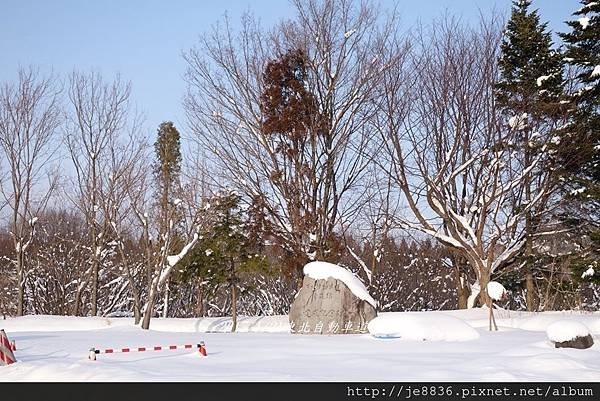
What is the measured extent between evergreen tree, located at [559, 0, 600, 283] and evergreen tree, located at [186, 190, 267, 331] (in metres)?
10.3

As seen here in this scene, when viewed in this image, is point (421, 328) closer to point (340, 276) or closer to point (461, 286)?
point (340, 276)

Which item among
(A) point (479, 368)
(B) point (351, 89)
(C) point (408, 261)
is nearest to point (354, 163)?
(B) point (351, 89)

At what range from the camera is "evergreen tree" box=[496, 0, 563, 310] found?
1772cm

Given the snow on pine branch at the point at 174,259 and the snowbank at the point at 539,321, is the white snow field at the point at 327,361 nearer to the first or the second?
the snowbank at the point at 539,321

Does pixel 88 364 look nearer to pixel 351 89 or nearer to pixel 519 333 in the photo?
pixel 519 333

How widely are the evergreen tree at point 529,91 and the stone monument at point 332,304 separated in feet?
26.6

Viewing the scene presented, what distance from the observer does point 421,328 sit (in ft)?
34.9

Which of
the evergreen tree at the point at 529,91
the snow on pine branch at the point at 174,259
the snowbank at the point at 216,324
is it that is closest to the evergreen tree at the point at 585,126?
the evergreen tree at the point at 529,91

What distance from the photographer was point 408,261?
33312 mm

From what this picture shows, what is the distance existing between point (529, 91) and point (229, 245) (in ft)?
37.7

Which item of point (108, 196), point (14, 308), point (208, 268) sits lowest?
point (14, 308)

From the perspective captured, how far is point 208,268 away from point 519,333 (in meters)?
12.7

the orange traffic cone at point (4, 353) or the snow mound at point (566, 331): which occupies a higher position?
the snow mound at point (566, 331)

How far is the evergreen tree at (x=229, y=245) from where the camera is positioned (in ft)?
66.3
